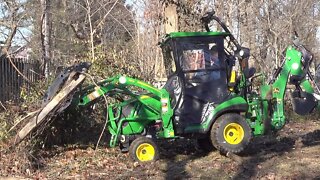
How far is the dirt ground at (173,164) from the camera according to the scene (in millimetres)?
8453

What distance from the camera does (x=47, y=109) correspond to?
923 cm

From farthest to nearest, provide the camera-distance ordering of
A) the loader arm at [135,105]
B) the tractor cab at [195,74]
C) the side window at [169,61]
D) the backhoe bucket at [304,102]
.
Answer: the backhoe bucket at [304,102]
the side window at [169,61]
the tractor cab at [195,74]
the loader arm at [135,105]

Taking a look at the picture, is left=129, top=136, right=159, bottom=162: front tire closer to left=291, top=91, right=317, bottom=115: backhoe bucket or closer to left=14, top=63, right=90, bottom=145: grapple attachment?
left=14, top=63, right=90, bottom=145: grapple attachment

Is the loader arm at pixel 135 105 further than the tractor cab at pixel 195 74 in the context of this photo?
No

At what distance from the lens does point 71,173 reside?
8.94 meters

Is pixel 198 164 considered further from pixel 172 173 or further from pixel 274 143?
pixel 274 143

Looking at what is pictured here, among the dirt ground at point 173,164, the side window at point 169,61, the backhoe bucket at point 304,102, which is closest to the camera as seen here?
the dirt ground at point 173,164

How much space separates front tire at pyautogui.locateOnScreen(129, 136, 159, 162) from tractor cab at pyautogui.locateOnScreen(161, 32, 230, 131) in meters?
0.73

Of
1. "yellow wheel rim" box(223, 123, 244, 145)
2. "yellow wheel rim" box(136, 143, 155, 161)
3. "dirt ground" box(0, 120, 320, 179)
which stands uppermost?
"yellow wheel rim" box(223, 123, 244, 145)

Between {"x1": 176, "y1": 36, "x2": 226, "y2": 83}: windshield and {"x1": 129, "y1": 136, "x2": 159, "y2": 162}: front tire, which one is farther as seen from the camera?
{"x1": 176, "y1": 36, "x2": 226, "y2": 83}: windshield

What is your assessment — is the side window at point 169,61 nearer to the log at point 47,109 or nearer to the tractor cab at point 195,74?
the tractor cab at point 195,74

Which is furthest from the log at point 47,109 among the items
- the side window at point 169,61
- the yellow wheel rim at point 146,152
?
the side window at point 169,61

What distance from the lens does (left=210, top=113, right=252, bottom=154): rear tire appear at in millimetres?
9711

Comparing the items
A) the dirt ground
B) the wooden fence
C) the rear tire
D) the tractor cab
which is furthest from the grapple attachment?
the wooden fence
